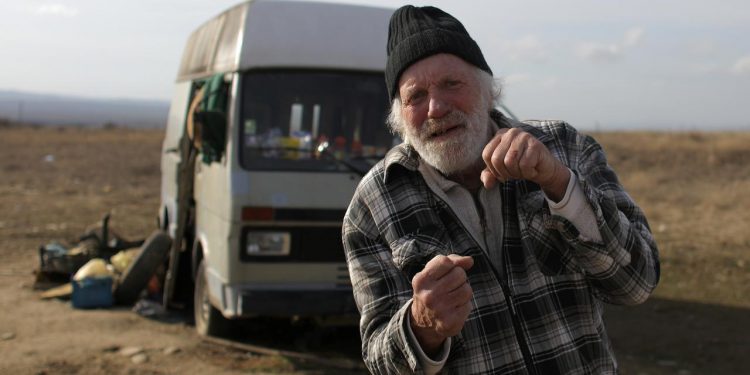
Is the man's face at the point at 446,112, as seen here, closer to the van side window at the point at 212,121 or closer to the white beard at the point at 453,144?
the white beard at the point at 453,144

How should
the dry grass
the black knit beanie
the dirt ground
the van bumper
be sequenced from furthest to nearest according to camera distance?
the dry grass, the dirt ground, the van bumper, the black knit beanie

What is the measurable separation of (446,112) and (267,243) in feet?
15.4

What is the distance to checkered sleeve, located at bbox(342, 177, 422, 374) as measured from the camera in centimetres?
214

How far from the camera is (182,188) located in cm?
852

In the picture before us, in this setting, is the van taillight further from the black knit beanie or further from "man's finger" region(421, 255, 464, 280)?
"man's finger" region(421, 255, 464, 280)

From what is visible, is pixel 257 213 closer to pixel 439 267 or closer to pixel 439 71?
pixel 439 71

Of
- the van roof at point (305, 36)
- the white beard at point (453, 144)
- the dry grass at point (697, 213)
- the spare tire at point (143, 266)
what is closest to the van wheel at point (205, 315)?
the spare tire at point (143, 266)

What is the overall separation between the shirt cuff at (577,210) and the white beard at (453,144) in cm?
31

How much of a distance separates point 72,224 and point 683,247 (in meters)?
9.28

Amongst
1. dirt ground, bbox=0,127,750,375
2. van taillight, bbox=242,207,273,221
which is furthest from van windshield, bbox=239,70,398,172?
dirt ground, bbox=0,127,750,375

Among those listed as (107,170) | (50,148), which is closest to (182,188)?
(107,170)

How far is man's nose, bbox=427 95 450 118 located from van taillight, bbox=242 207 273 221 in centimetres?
456

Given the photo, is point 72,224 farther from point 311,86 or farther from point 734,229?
point 734,229

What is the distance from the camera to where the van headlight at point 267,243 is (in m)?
6.83
